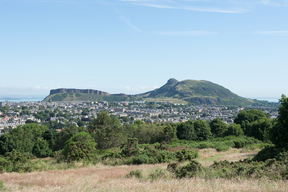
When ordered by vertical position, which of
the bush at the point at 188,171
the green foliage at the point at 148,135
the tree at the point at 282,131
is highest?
the tree at the point at 282,131

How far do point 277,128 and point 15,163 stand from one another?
1922 cm

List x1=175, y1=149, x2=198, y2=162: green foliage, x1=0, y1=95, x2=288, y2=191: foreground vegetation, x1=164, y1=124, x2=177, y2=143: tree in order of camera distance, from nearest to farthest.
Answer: x1=0, y1=95, x2=288, y2=191: foreground vegetation, x1=175, y1=149, x2=198, y2=162: green foliage, x1=164, y1=124, x2=177, y2=143: tree

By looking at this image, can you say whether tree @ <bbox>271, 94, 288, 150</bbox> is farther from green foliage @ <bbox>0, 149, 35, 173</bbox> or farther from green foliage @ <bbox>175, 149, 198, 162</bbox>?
green foliage @ <bbox>0, 149, 35, 173</bbox>

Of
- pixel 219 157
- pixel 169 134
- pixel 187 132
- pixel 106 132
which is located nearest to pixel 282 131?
pixel 219 157

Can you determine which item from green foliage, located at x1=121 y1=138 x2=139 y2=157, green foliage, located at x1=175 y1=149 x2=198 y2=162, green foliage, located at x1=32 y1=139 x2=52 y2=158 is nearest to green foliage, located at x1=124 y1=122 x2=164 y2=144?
green foliage, located at x1=32 y1=139 x2=52 y2=158

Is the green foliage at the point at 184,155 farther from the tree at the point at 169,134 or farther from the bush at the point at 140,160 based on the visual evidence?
the tree at the point at 169,134

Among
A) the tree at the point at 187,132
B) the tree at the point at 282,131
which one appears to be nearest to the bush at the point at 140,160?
the tree at the point at 282,131

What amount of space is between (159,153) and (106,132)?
11252 mm

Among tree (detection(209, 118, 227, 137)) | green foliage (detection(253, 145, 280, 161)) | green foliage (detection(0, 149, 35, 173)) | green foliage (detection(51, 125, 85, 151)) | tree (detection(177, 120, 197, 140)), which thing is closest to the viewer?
green foliage (detection(253, 145, 280, 161))

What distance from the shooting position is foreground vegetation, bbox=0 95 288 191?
972 centimetres

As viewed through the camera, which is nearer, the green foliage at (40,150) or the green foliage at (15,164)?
the green foliage at (15,164)

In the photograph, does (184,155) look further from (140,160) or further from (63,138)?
(63,138)

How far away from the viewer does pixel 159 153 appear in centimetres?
2041

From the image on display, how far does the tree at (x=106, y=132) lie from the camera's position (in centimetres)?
2961
